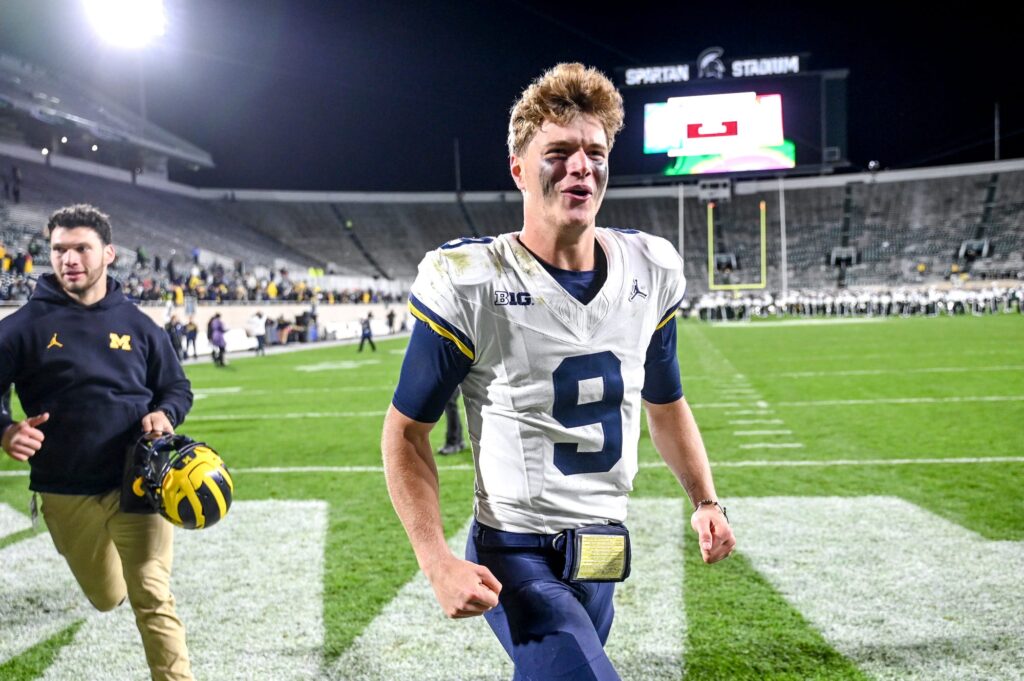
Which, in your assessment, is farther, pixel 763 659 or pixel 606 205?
pixel 606 205

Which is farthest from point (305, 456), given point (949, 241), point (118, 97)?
point (949, 241)

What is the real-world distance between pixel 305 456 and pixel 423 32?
45.6m

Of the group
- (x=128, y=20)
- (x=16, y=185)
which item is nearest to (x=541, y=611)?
(x=16, y=185)

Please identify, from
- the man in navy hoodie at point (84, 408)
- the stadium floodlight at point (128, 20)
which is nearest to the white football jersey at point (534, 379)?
the man in navy hoodie at point (84, 408)

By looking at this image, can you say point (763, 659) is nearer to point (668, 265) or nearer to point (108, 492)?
point (668, 265)

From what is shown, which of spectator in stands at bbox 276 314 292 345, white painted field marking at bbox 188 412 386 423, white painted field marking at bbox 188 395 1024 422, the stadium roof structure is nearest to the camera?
white painted field marking at bbox 188 395 1024 422

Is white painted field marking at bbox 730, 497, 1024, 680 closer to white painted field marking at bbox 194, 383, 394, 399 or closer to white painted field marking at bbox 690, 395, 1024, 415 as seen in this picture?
white painted field marking at bbox 690, 395, 1024, 415

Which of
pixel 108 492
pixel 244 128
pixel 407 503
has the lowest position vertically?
pixel 108 492

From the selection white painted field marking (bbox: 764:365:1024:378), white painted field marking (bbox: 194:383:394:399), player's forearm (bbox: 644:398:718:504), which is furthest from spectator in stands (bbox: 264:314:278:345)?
player's forearm (bbox: 644:398:718:504)

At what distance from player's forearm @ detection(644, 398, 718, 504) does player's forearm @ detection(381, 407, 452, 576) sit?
A: 2.12 feet

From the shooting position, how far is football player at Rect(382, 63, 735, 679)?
6.39 ft

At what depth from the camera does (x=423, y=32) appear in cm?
4972

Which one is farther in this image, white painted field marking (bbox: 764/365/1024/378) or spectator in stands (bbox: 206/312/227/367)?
spectator in stands (bbox: 206/312/227/367)

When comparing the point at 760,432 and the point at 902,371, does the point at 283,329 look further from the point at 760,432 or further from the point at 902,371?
the point at 760,432
